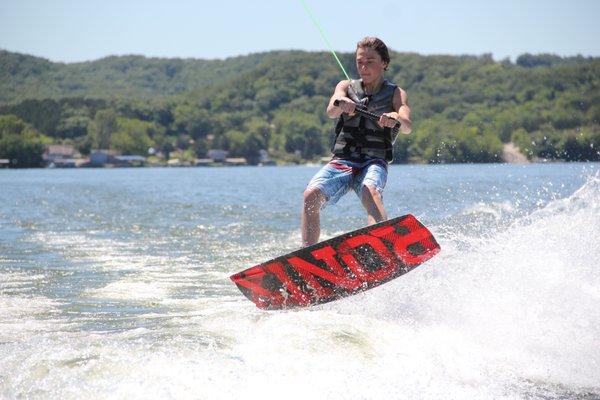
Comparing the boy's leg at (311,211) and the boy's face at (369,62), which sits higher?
the boy's face at (369,62)

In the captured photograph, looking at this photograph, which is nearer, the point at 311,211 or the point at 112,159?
the point at 311,211

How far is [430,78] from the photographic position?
375 feet

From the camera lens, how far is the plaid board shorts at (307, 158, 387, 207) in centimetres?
714

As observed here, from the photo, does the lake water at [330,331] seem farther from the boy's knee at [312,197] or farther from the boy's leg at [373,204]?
the boy's knee at [312,197]

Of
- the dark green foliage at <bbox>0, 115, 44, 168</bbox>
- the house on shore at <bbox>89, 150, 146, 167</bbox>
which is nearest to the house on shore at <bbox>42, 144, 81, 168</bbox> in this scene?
the house on shore at <bbox>89, 150, 146, 167</bbox>

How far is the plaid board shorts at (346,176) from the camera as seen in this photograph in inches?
281

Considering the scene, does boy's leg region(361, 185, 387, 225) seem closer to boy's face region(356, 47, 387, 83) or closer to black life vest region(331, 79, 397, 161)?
black life vest region(331, 79, 397, 161)

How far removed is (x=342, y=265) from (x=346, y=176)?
0.84 metres

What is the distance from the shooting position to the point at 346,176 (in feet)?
23.9

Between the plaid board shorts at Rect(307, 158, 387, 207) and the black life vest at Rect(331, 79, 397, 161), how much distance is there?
7 centimetres

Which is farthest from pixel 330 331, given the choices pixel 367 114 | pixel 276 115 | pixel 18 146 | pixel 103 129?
pixel 103 129

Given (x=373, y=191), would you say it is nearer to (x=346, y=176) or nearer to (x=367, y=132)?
(x=346, y=176)

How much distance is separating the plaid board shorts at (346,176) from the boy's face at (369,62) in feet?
2.34

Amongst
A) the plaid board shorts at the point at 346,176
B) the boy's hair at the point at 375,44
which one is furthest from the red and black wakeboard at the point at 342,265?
the boy's hair at the point at 375,44
